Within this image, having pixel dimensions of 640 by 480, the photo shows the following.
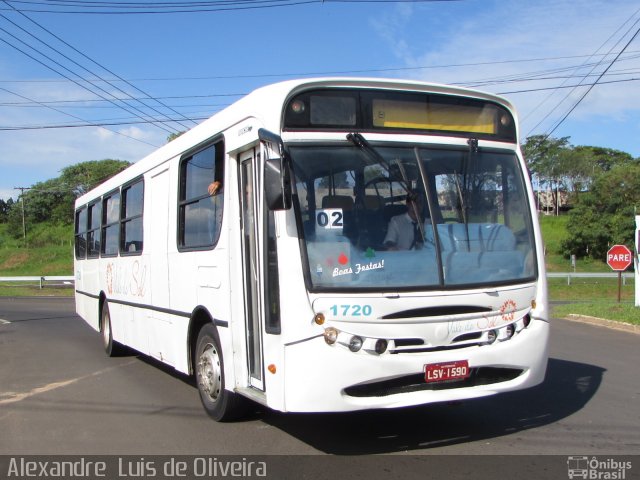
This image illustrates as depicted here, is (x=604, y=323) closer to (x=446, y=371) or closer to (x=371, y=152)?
(x=446, y=371)

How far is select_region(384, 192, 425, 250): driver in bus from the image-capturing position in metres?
5.21

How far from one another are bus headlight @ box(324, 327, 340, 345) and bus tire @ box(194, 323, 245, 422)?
1.72 m

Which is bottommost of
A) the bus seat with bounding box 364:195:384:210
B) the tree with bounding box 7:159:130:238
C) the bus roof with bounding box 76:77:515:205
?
the bus seat with bounding box 364:195:384:210

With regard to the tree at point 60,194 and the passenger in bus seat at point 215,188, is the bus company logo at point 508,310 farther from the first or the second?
the tree at point 60,194

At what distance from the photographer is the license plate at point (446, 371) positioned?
504 centimetres

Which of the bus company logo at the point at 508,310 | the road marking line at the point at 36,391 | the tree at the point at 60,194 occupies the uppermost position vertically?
the tree at the point at 60,194

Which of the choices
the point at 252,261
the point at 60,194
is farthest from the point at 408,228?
the point at 60,194

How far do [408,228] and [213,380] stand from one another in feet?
8.57

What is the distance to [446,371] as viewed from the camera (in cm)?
510

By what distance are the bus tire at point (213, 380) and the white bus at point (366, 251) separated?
0.02 meters

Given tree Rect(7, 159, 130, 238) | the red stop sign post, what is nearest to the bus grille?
the red stop sign post

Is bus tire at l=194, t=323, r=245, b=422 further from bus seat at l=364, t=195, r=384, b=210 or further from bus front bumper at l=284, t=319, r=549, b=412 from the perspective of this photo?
bus seat at l=364, t=195, r=384, b=210
